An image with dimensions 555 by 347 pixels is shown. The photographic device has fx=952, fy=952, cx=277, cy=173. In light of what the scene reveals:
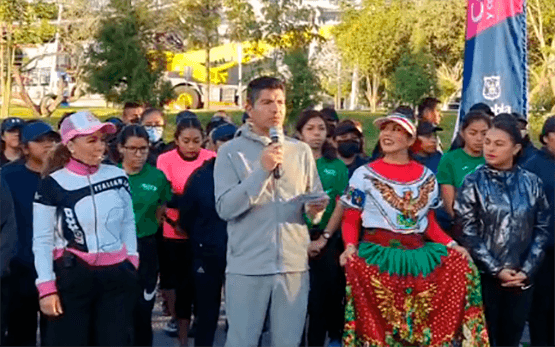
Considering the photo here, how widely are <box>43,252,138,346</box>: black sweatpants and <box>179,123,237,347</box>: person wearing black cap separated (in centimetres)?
177

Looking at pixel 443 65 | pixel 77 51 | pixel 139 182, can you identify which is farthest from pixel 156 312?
pixel 443 65

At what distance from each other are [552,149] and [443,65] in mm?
33991

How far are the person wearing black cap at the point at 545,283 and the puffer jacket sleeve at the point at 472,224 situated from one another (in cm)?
113

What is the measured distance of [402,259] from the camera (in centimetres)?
573

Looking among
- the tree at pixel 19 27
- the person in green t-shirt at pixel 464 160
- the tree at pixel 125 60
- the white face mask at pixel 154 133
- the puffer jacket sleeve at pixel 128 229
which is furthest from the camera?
the tree at pixel 19 27

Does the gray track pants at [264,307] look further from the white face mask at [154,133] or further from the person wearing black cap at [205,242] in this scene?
the white face mask at [154,133]

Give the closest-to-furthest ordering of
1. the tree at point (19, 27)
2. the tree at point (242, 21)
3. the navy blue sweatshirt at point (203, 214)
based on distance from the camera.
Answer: the navy blue sweatshirt at point (203, 214) → the tree at point (242, 21) → the tree at point (19, 27)

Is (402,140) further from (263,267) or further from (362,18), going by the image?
(362,18)

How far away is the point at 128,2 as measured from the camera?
69.4 feet

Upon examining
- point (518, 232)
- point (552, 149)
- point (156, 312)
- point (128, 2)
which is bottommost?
point (156, 312)

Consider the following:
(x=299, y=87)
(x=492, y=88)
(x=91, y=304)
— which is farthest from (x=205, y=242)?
(x=299, y=87)

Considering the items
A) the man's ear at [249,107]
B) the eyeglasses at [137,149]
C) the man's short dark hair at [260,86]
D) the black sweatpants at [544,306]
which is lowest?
the black sweatpants at [544,306]

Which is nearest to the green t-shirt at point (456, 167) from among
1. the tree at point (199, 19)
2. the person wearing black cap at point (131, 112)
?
the person wearing black cap at point (131, 112)

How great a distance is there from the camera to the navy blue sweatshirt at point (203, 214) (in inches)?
278
